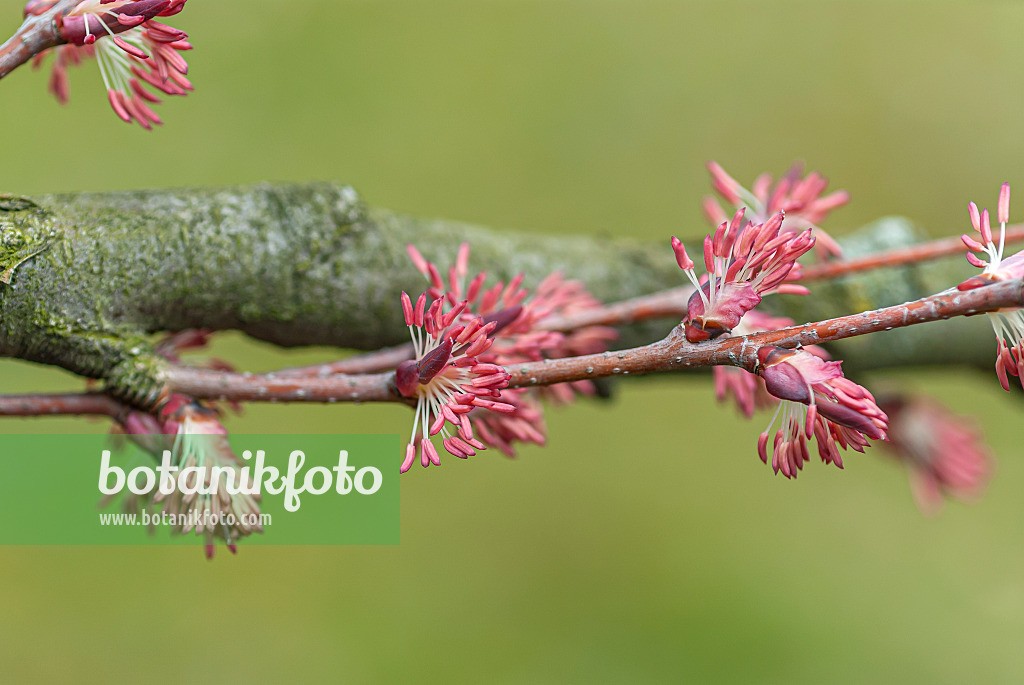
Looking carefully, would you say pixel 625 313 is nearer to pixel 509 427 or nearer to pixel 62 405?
pixel 509 427

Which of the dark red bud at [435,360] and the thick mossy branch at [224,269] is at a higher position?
the thick mossy branch at [224,269]

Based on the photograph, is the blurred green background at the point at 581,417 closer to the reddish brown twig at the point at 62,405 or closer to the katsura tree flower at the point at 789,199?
the katsura tree flower at the point at 789,199

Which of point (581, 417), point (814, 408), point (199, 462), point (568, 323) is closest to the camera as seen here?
point (814, 408)

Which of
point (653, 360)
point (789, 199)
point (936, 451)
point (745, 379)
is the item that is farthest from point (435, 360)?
point (936, 451)

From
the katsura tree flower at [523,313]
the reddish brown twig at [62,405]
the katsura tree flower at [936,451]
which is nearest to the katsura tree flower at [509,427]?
the katsura tree flower at [523,313]

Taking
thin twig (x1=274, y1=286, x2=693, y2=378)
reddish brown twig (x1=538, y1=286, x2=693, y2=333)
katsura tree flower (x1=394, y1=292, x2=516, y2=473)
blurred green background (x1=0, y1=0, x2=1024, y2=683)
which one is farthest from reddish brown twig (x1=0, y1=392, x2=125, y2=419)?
blurred green background (x1=0, y1=0, x2=1024, y2=683)

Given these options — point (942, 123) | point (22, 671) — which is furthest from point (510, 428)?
point (942, 123)

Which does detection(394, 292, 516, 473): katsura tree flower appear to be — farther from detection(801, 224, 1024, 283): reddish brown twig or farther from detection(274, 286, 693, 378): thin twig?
detection(801, 224, 1024, 283): reddish brown twig
